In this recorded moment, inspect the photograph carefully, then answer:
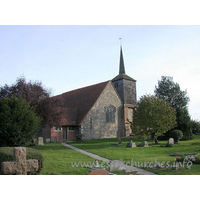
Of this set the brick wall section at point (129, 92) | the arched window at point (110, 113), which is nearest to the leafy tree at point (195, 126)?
the brick wall section at point (129, 92)

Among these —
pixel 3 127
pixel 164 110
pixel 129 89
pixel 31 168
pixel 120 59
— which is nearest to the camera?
pixel 31 168

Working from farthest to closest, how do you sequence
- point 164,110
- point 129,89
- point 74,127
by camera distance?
point 129,89
point 74,127
point 164,110

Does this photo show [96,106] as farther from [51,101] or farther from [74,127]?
[51,101]

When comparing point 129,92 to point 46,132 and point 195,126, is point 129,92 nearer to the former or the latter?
point 195,126

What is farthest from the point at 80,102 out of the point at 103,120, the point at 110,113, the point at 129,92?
the point at 129,92

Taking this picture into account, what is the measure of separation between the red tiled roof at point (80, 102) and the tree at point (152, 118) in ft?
34.3

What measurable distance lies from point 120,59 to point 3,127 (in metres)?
36.8

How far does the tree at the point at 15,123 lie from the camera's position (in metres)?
15.2

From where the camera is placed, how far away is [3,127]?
15.1 m

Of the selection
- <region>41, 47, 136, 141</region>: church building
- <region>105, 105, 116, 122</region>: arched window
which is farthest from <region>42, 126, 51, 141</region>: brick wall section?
<region>105, 105, 116, 122</region>: arched window

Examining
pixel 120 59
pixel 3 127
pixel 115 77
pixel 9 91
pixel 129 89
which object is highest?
pixel 120 59

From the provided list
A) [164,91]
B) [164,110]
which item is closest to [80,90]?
[164,91]

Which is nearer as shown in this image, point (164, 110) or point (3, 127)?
point (3, 127)

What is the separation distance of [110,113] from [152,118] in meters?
12.8
